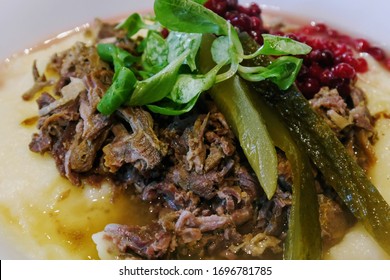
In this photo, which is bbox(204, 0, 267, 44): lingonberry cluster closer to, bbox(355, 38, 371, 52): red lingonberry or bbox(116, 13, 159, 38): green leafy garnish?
bbox(116, 13, 159, 38): green leafy garnish

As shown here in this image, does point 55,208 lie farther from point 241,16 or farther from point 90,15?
point 90,15

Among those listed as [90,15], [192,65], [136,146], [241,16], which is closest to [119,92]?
[136,146]

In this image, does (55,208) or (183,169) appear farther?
(55,208)

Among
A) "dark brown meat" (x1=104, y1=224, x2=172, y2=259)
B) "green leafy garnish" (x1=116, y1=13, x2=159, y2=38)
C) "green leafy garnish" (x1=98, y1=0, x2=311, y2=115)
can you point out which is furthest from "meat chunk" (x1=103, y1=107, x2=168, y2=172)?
"green leafy garnish" (x1=116, y1=13, x2=159, y2=38)

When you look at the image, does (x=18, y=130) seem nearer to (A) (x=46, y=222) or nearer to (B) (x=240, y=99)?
(A) (x=46, y=222)

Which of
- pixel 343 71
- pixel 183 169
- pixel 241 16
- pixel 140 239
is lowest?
pixel 140 239
